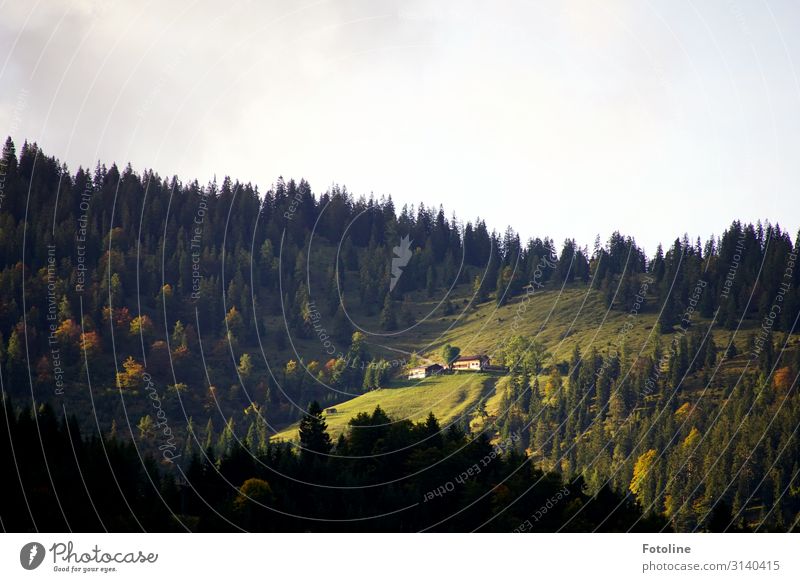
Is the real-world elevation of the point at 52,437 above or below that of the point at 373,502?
above

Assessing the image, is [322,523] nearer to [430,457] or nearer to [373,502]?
[373,502]

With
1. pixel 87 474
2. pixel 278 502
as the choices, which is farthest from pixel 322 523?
pixel 87 474

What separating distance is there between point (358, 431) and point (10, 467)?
1944 inches

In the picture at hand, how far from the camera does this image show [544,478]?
12419 centimetres

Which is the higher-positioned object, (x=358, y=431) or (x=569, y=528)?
(x=358, y=431)

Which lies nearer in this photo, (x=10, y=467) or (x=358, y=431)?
(x=10, y=467)

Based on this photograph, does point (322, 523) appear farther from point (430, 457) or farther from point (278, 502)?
point (430, 457)

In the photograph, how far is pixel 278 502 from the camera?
102m
